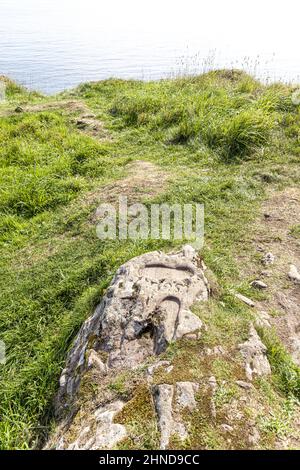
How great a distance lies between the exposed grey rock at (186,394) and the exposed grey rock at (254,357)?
0.45 metres

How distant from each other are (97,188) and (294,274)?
3891mm

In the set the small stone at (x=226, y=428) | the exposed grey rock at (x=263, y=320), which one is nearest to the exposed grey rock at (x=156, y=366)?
the small stone at (x=226, y=428)

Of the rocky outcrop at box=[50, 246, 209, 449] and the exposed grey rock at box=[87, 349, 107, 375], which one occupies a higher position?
the rocky outcrop at box=[50, 246, 209, 449]

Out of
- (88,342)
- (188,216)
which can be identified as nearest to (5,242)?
(188,216)

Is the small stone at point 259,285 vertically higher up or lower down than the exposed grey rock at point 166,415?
lower down

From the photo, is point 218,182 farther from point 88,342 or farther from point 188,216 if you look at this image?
point 88,342

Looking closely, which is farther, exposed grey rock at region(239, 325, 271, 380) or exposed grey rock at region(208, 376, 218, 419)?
exposed grey rock at region(239, 325, 271, 380)

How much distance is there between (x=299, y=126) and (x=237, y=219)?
375cm

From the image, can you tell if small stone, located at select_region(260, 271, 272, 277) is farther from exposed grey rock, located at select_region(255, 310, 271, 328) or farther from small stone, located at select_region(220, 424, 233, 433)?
small stone, located at select_region(220, 424, 233, 433)

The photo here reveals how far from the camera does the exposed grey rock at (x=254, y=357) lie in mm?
2727

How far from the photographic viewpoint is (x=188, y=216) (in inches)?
221

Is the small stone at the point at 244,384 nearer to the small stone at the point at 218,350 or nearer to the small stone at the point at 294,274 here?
the small stone at the point at 218,350

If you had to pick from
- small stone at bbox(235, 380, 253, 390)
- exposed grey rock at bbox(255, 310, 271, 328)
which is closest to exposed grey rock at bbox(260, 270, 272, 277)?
exposed grey rock at bbox(255, 310, 271, 328)

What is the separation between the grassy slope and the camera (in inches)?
136
